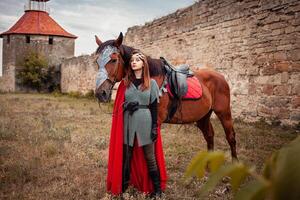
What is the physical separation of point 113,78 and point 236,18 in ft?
22.2

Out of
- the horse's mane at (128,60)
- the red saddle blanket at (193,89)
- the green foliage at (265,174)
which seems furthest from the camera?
the red saddle blanket at (193,89)

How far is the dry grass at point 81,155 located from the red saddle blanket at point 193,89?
3.59 ft

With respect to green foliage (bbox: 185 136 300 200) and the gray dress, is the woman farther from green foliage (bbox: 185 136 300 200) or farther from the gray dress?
green foliage (bbox: 185 136 300 200)

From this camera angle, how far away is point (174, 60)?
1248 cm

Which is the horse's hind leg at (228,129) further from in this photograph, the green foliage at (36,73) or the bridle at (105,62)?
the green foliage at (36,73)

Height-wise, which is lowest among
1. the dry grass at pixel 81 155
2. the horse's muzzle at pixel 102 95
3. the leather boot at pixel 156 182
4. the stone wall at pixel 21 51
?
the dry grass at pixel 81 155

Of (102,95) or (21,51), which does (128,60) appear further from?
(21,51)

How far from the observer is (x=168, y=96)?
12.8 feet

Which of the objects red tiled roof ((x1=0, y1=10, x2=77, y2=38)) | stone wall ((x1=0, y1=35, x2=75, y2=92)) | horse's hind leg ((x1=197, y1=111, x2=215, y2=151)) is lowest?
horse's hind leg ((x1=197, y1=111, x2=215, y2=151))

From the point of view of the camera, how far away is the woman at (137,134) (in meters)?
3.43

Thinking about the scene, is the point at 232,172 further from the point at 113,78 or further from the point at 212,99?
the point at 212,99

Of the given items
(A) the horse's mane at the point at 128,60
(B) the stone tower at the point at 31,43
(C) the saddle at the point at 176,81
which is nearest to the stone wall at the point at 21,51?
(B) the stone tower at the point at 31,43

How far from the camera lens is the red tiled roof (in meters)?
34.9

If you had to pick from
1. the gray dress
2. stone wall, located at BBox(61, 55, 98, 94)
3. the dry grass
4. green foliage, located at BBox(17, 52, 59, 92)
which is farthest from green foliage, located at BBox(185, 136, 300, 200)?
green foliage, located at BBox(17, 52, 59, 92)
